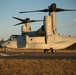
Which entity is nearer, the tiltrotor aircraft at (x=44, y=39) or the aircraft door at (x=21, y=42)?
the tiltrotor aircraft at (x=44, y=39)

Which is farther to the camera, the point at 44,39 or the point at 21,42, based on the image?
the point at 21,42

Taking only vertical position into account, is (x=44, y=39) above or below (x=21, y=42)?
above

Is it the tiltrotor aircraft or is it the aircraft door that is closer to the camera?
the tiltrotor aircraft

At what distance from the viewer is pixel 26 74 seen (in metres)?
12.4

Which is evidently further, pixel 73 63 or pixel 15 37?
pixel 15 37

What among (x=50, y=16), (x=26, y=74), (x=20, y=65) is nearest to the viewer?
(x=26, y=74)

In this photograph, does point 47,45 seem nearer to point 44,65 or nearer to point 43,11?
point 43,11

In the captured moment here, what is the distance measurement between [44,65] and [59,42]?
2287cm

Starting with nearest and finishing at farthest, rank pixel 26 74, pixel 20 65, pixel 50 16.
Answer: pixel 26 74
pixel 20 65
pixel 50 16

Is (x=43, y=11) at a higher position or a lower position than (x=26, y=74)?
higher

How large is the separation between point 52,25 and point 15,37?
669cm

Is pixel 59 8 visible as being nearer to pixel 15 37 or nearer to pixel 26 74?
pixel 15 37

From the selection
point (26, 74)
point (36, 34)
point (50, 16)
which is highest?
point (50, 16)

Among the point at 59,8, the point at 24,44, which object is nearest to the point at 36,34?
the point at 24,44
